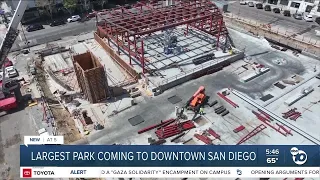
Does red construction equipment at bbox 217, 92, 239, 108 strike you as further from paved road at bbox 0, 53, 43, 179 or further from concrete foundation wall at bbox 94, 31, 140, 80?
paved road at bbox 0, 53, 43, 179

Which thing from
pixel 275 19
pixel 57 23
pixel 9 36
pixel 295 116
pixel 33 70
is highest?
pixel 9 36

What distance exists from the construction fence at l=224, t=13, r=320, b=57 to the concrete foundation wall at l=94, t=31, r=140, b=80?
1268 inches

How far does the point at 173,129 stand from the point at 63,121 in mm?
15704

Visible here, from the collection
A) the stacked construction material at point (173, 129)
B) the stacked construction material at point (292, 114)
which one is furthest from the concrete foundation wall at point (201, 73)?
the stacked construction material at point (292, 114)

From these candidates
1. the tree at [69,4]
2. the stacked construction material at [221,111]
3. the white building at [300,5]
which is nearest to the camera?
the stacked construction material at [221,111]

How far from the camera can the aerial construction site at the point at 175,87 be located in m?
34.7

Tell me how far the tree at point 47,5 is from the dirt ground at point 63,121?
3421 centimetres

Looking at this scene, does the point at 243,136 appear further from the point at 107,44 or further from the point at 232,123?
the point at 107,44

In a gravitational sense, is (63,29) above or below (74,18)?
below

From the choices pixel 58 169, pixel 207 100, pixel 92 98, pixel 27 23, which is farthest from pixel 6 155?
pixel 27 23

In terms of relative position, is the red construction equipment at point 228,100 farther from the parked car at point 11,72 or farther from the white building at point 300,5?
the white building at point 300,5

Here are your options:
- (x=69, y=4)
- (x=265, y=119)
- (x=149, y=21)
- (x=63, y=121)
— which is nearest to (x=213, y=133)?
(x=265, y=119)

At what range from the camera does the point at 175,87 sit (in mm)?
43375

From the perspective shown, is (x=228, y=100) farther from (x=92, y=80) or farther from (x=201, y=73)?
(x=92, y=80)
